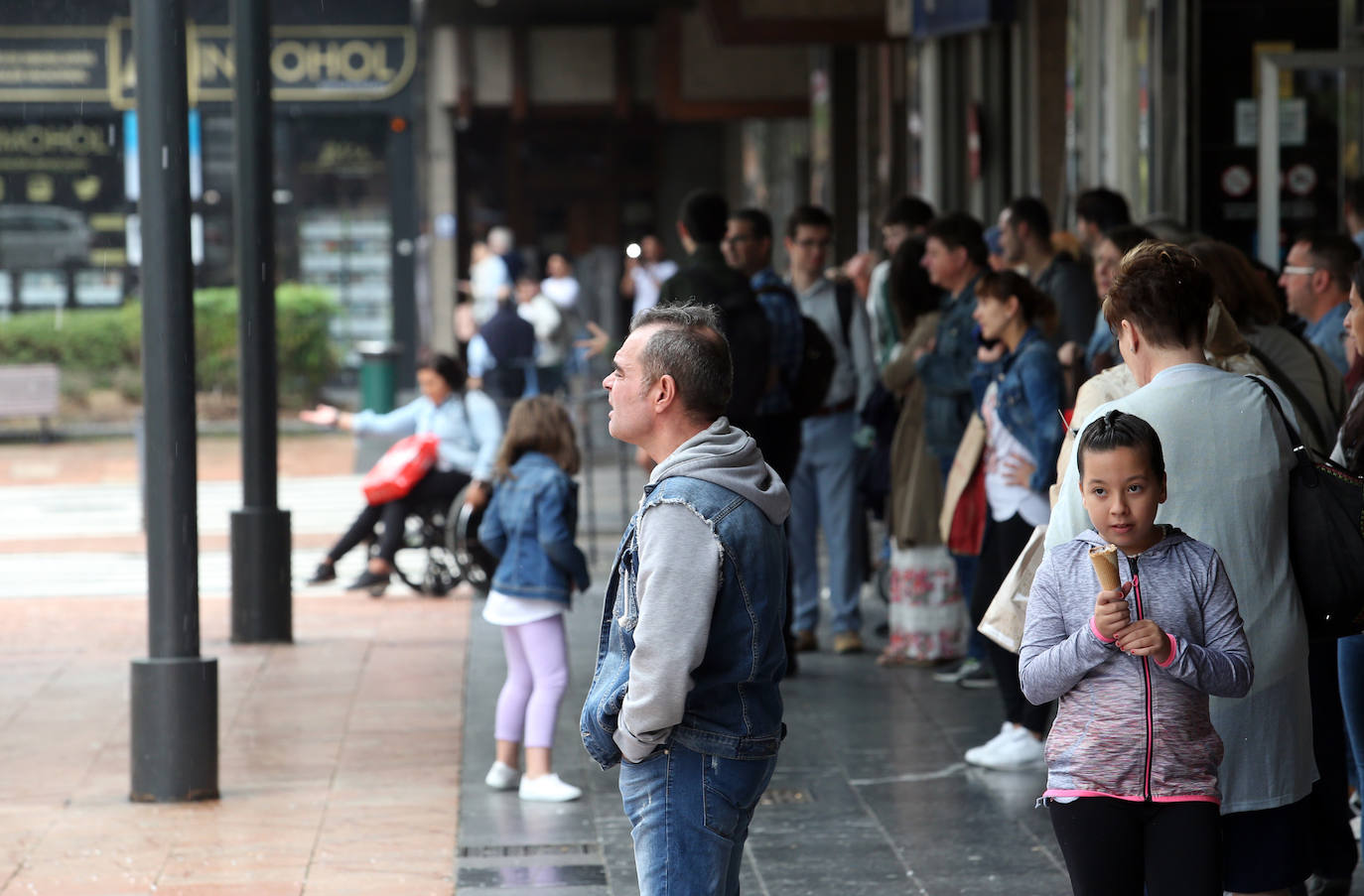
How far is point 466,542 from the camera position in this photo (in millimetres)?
11156

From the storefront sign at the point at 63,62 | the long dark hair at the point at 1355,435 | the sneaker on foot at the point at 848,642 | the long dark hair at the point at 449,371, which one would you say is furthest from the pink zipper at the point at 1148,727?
the storefront sign at the point at 63,62

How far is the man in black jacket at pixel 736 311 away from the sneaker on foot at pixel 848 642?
157 centimetres

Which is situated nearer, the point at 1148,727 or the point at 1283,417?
the point at 1148,727

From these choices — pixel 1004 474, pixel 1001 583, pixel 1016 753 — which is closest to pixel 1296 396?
pixel 1001 583

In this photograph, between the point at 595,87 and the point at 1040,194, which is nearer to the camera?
the point at 1040,194

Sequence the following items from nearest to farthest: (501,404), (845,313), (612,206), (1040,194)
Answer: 1. (845,313)
2. (1040,194)
3. (501,404)
4. (612,206)

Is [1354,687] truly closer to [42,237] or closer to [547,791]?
[547,791]

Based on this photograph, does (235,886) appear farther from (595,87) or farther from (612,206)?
(612,206)

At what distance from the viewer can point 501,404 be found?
16562mm

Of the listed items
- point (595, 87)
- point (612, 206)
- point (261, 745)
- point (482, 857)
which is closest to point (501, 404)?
point (261, 745)

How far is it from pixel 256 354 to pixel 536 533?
340 cm

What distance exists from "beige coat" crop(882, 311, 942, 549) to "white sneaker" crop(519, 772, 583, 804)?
99.5 inches

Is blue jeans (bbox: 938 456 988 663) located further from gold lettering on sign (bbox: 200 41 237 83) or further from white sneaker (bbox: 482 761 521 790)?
gold lettering on sign (bbox: 200 41 237 83)

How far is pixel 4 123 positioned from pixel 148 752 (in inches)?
908
